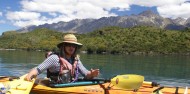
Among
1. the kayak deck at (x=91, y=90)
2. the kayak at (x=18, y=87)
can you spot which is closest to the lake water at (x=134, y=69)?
the kayak deck at (x=91, y=90)

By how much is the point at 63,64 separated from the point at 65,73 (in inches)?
12.0

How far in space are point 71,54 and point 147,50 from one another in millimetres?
164846

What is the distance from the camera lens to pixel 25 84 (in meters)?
9.79

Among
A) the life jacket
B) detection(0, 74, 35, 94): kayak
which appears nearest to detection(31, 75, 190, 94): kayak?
the life jacket

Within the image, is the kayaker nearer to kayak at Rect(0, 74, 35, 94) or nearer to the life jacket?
the life jacket

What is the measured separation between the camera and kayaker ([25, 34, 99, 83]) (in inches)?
391

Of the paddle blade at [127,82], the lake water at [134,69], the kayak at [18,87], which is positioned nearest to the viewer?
the kayak at [18,87]

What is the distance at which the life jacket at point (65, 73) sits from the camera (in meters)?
10.2

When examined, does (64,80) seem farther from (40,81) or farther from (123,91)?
(123,91)

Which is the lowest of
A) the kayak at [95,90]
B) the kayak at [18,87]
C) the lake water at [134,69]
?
the lake water at [134,69]

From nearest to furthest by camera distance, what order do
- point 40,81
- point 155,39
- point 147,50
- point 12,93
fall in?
1. point 12,93
2. point 40,81
3. point 147,50
4. point 155,39

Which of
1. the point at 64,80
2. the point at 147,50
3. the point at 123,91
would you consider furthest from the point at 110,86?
the point at 147,50

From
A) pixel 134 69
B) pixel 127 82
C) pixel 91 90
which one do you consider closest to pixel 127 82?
pixel 127 82

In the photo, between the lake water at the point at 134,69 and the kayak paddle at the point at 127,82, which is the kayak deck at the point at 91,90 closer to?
the kayak paddle at the point at 127,82
